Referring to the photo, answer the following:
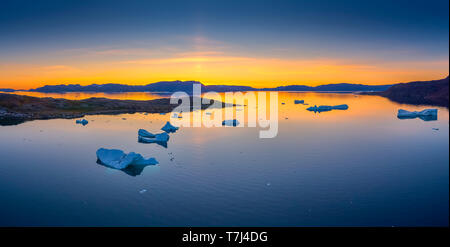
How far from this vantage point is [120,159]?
18438 millimetres

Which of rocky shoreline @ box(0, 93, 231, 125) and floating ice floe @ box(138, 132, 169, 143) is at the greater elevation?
rocky shoreline @ box(0, 93, 231, 125)

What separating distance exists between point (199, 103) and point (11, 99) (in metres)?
42.8

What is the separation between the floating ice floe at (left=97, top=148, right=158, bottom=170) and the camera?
696 inches

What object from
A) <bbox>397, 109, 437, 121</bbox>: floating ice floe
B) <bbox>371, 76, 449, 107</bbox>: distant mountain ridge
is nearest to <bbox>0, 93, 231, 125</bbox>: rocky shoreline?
<bbox>397, 109, 437, 121</bbox>: floating ice floe

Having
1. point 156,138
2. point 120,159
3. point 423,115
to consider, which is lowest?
point 120,159

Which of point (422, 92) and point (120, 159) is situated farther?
point (422, 92)

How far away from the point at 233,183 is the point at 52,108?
49317mm

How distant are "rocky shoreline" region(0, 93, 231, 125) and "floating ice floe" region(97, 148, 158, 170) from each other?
29.5 m

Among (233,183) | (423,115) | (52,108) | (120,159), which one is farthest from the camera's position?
(52,108)

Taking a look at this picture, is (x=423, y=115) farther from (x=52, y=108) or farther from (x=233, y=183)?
(x=52, y=108)

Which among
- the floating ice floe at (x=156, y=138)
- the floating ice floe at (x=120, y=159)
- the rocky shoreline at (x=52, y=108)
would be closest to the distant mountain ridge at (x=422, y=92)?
the rocky shoreline at (x=52, y=108)

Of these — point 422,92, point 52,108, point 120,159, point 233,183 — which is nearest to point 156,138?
point 120,159

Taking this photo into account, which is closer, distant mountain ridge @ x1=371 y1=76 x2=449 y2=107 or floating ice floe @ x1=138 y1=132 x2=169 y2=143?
floating ice floe @ x1=138 y1=132 x2=169 y2=143

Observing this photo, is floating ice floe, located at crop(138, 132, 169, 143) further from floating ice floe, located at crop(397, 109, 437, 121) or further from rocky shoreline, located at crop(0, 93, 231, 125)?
floating ice floe, located at crop(397, 109, 437, 121)
